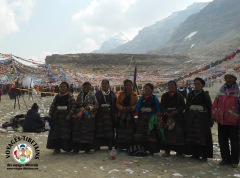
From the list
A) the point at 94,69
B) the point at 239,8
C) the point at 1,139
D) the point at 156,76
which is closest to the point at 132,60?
the point at 94,69

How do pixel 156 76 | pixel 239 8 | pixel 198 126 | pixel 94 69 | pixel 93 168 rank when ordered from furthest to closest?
1. pixel 239 8
2. pixel 94 69
3. pixel 156 76
4. pixel 198 126
5. pixel 93 168

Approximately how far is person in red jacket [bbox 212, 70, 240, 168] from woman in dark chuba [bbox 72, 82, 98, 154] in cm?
225

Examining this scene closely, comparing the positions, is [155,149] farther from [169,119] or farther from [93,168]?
[93,168]

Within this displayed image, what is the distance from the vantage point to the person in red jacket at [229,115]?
3.05 meters

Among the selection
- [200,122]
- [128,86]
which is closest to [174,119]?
[200,122]

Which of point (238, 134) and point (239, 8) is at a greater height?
point (239, 8)

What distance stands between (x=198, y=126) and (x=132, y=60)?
48.7 m

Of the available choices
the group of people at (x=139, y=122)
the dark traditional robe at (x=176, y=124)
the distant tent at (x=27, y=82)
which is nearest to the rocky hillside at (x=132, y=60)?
the distant tent at (x=27, y=82)

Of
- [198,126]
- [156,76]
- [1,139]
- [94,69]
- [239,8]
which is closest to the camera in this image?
[198,126]

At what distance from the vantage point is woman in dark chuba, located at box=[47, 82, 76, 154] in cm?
368

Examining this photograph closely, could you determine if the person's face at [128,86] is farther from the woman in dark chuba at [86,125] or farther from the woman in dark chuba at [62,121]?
the woman in dark chuba at [62,121]

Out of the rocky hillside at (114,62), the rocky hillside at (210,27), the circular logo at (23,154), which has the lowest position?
the circular logo at (23,154)

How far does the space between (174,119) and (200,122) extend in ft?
1.50

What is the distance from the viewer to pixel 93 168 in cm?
309
